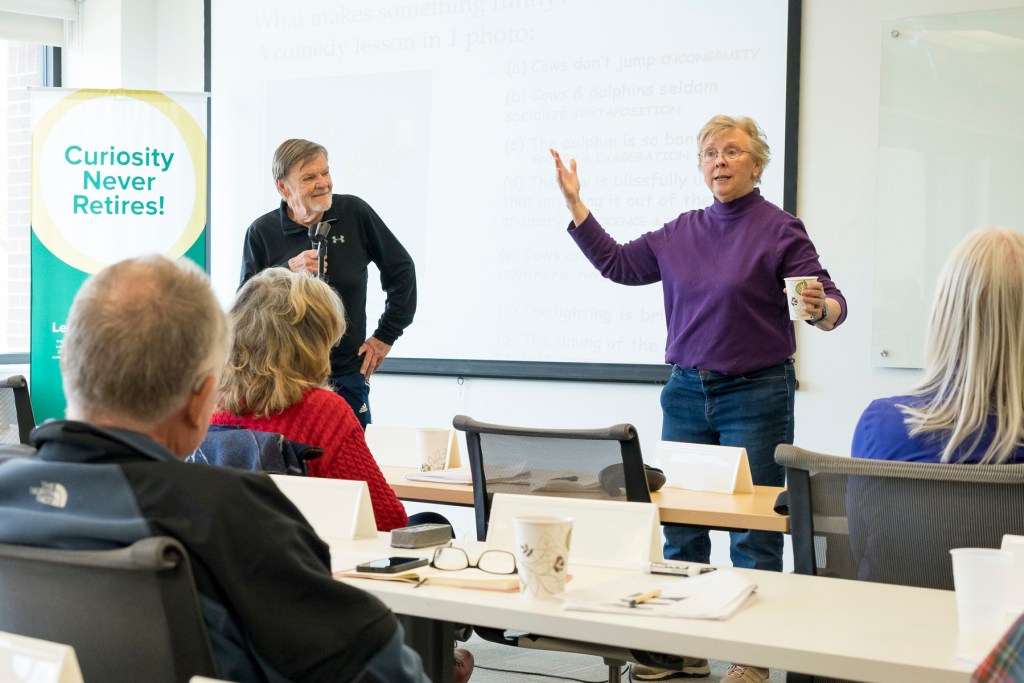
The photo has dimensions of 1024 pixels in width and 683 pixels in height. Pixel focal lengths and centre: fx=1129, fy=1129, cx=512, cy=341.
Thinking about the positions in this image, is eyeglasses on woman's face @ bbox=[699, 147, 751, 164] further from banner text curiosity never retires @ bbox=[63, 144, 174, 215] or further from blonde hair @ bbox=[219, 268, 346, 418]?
banner text curiosity never retires @ bbox=[63, 144, 174, 215]

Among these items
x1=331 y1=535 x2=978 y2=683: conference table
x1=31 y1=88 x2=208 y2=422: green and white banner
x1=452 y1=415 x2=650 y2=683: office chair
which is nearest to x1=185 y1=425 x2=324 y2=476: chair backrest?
Result: x1=452 y1=415 x2=650 y2=683: office chair

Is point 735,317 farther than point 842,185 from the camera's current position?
No

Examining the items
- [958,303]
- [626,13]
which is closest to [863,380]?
[626,13]

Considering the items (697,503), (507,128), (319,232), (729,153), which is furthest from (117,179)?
(697,503)

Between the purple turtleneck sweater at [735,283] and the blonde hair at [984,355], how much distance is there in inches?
56.7

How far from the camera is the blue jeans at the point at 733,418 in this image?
11.2 ft

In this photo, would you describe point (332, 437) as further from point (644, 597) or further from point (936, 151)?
point (936, 151)

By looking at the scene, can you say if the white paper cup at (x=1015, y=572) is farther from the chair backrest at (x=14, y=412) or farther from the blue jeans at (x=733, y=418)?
the chair backrest at (x=14, y=412)

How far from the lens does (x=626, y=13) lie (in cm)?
508

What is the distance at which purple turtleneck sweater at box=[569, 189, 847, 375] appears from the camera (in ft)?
11.4

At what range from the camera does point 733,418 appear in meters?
3.45

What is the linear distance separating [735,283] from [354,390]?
1420 millimetres

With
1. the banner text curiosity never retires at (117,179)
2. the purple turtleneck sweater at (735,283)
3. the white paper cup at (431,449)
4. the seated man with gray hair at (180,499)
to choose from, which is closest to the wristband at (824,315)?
the purple turtleneck sweater at (735,283)

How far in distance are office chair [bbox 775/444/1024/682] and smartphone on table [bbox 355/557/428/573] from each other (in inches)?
23.5
